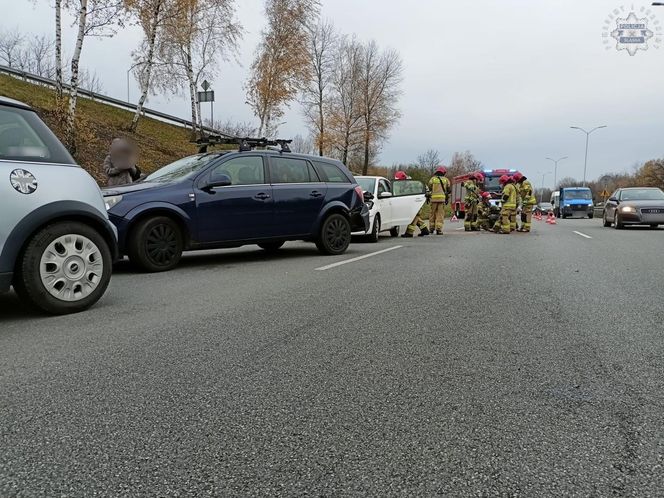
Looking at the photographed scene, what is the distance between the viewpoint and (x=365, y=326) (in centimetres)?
433

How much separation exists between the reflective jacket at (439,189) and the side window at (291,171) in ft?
23.2

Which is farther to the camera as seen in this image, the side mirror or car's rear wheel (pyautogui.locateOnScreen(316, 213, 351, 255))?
car's rear wheel (pyautogui.locateOnScreen(316, 213, 351, 255))

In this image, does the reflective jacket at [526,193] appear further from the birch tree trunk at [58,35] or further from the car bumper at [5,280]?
the car bumper at [5,280]

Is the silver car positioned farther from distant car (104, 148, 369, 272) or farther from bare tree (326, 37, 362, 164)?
bare tree (326, 37, 362, 164)

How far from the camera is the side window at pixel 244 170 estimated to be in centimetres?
778

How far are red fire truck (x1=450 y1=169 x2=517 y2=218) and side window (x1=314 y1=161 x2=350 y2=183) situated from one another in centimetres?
1644

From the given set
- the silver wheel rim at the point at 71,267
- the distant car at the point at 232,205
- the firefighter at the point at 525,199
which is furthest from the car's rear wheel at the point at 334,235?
the firefighter at the point at 525,199

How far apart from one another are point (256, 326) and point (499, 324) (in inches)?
79.8

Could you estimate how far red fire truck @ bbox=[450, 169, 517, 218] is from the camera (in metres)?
28.9

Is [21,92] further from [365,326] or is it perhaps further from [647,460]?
[647,460]

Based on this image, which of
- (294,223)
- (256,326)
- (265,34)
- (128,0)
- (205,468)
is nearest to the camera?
(205,468)

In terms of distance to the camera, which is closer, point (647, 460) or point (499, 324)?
point (647, 460)

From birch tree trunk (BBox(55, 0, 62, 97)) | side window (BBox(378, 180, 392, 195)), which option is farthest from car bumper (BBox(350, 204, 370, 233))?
birch tree trunk (BBox(55, 0, 62, 97))

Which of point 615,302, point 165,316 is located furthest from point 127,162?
point 615,302
